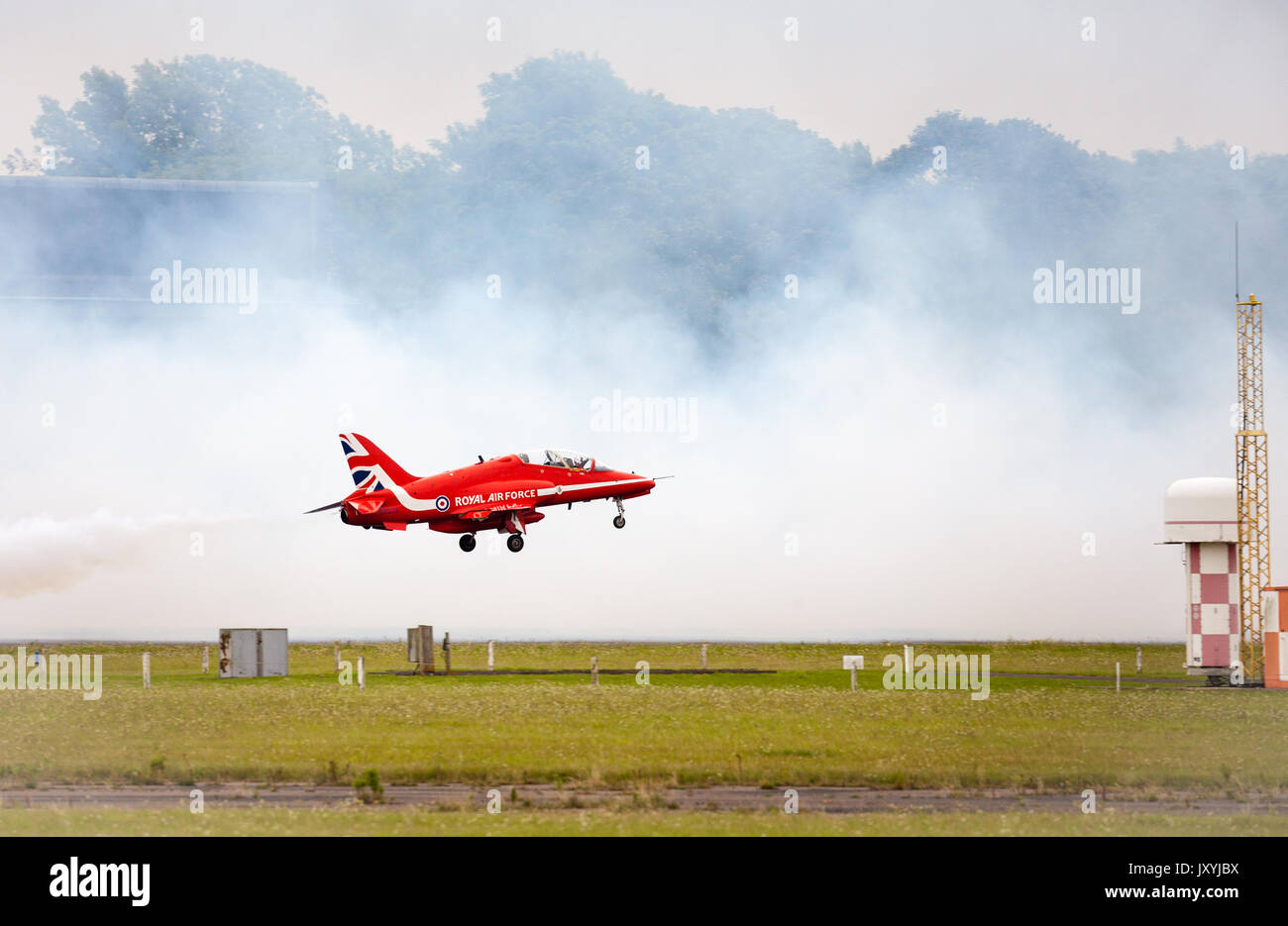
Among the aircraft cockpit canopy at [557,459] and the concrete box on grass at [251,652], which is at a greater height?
the aircraft cockpit canopy at [557,459]

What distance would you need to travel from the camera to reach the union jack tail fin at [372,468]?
50281 millimetres

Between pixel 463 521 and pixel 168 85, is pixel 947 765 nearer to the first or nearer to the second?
pixel 463 521

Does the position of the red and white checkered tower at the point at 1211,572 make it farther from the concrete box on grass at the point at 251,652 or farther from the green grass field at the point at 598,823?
the concrete box on grass at the point at 251,652

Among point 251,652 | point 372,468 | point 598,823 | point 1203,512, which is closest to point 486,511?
point 372,468

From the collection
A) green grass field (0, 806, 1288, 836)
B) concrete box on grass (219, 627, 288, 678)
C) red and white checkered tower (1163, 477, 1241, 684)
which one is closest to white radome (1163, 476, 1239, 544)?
red and white checkered tower (1163, 477, 1241, 684)

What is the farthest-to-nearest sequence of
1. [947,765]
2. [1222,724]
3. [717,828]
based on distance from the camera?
[1222,724] < [947,765] < [717,828]

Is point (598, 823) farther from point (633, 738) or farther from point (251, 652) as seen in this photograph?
point (251, 652)

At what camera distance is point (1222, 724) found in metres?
43.9

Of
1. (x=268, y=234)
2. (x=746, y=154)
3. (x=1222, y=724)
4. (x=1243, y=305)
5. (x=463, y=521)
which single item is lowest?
(x=1222, y=724)

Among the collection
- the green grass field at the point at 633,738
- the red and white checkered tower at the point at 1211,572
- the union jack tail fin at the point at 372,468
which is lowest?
the green grass field at the point at 633,738

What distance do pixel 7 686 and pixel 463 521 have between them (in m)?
20.8

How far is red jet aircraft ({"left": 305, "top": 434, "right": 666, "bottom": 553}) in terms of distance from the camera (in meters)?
49.9

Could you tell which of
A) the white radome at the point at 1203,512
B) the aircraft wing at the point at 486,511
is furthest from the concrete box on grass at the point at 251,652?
the white radome at the point at 1203,512
